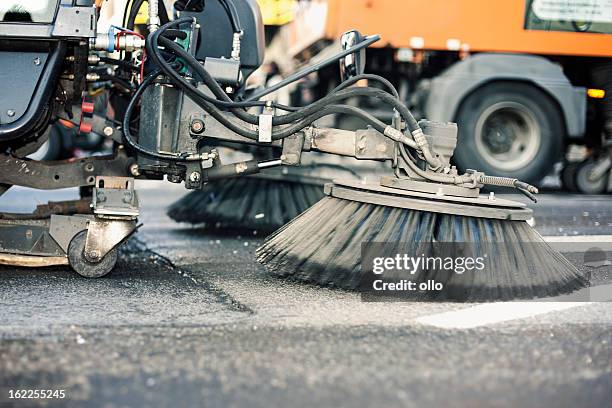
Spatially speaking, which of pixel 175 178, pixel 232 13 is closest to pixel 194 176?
pixel 175 178

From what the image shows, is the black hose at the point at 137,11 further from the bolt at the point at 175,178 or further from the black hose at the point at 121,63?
the bolt at the point at 175,178

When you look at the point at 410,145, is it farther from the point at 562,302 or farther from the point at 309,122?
the point at 562,302

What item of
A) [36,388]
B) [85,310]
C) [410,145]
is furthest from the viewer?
[410,145]

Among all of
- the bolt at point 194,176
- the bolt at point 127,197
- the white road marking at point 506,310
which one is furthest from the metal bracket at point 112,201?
→ the white road marking at point 506,310

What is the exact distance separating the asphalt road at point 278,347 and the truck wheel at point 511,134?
422 cm

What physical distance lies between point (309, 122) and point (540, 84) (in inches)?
175

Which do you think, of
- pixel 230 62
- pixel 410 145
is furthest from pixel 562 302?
pixel 230 62

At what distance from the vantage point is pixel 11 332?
233 cm

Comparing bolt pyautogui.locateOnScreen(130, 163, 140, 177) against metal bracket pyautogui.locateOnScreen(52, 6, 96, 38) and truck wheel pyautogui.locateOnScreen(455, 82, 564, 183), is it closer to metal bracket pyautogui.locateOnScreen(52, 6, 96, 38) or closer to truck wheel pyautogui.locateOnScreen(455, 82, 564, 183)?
metal bracket pyautogui.locateOnScreen(52, 6, 96, 38)

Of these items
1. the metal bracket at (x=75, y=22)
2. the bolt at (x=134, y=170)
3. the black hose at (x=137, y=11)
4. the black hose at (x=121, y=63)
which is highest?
the black hose at (x=137, y=11)

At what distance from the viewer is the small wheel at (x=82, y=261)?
336 cm

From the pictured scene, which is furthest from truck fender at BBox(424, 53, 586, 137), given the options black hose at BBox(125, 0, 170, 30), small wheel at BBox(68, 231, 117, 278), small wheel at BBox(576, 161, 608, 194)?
small wheel at BBox(68, 231, 117, 278)

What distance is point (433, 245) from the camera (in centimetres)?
305

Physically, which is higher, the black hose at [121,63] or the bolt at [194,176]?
the black hose at [121,63]
